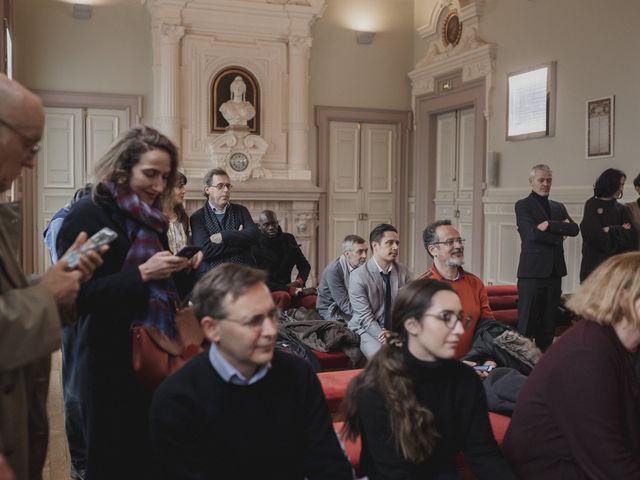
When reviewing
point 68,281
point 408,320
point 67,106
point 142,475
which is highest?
point 67,106

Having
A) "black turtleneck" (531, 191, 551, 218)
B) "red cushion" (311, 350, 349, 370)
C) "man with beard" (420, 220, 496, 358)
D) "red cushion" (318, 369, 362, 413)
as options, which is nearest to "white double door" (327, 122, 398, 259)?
"black turtleneck" (531, 191, 551, 218)

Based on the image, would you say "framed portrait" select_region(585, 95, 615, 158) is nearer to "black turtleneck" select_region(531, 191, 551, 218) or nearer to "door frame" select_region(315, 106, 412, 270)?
"black turtleneck" select_region(531, 191, 551, 218)

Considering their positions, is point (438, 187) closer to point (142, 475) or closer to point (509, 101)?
point (509, 101)

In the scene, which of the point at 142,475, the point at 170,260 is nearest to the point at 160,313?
the point at 170,260

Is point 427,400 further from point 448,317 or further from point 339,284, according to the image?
point 339,284

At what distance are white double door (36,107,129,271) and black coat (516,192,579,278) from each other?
5.66 metres

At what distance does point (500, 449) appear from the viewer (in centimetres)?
221

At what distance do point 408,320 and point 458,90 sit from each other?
302 inches

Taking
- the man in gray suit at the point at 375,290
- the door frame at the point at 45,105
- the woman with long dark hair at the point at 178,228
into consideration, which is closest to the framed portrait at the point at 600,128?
the man in gray suit at the point at 375,290

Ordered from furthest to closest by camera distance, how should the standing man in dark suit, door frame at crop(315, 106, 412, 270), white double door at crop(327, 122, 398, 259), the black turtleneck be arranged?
white double door at crop(327, 122, 398, 259) < door frame at crop(315, 106, 412, 270) < the black turtleneck < the standing man in dark suit

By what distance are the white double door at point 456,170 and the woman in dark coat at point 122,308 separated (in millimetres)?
7267

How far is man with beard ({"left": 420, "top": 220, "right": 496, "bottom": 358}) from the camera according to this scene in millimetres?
3840

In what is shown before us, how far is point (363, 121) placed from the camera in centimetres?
1052

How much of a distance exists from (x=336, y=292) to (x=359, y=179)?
18.9 feet
